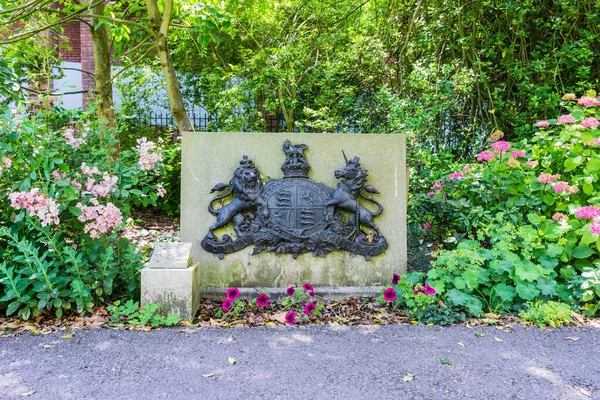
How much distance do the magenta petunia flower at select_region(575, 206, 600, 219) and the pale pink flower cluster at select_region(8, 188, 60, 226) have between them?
4.09m

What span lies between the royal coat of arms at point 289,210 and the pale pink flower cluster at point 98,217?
797 mm

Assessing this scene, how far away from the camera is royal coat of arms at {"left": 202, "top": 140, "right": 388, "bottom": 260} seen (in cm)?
386

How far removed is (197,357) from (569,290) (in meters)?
3.00

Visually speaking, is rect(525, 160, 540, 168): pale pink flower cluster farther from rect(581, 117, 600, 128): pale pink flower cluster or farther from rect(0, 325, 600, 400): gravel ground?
rect(0, 325, 600, 400): gravel ground

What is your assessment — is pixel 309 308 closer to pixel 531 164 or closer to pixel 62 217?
pixel 62 217

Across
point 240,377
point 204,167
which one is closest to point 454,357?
point 240,377

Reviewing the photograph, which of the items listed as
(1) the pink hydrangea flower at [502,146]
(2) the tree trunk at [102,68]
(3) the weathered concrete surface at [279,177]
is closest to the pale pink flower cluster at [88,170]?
(3) the weathered concrete surface at [279,177]

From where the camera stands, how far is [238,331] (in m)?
3.21

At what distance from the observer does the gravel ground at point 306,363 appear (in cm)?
236

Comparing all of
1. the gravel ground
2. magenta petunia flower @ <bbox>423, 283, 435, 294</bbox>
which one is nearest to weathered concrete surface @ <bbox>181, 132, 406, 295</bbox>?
magenta petunia flower @ <bbox>423, 283, 435, 294</bbox>

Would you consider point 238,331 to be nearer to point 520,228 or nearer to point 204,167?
point 204,167

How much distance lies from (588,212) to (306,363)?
261 cm

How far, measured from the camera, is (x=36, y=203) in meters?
3.13

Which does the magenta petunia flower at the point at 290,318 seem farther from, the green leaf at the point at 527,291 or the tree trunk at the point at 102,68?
the tree trunk at the point at 102,68
